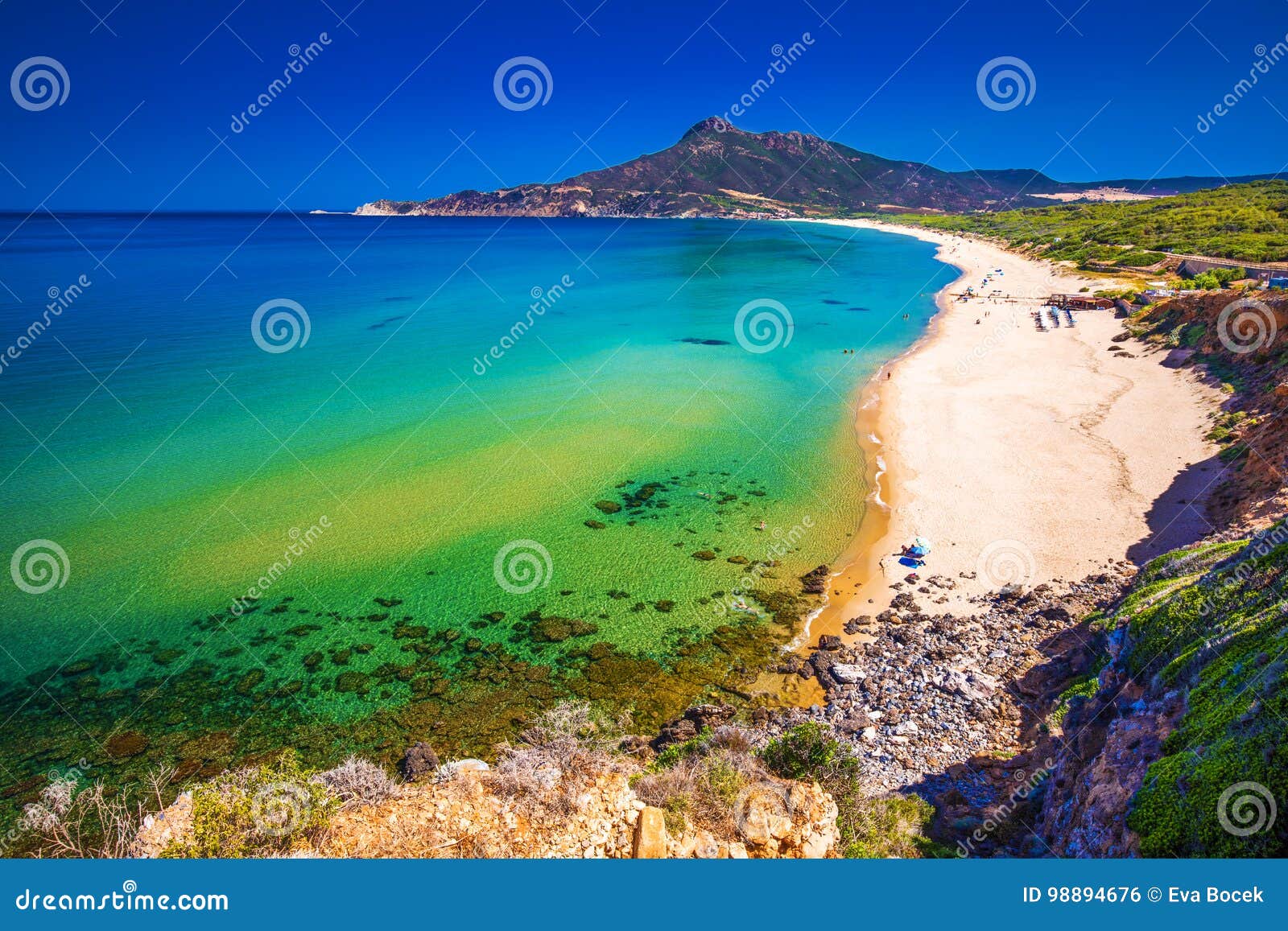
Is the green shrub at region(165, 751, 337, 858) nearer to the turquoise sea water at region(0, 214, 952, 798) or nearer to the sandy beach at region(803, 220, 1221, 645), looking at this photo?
the turquoise sea water at region(0, 214, 952, 798)

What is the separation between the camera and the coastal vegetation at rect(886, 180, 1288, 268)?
58.7m

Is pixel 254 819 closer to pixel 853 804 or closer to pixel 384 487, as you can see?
pixel 853 804

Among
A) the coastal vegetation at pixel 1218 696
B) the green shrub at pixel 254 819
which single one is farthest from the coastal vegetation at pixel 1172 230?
A: the green shrub at pixel 254 819

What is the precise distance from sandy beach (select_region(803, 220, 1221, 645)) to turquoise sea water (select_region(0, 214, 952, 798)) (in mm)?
2211

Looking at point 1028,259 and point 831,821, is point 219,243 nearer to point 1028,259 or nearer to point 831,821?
point 1028,259

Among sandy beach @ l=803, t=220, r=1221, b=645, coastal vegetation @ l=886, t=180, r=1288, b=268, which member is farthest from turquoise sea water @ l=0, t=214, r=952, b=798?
coastal vegetation @ l=886, t=180, r=1288, b=268

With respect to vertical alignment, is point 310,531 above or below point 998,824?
above

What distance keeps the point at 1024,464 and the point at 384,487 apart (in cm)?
2764

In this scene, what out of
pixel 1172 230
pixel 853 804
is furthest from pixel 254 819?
pixel 1172 230

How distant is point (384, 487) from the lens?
26.8 metres

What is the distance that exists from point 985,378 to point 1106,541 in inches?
798

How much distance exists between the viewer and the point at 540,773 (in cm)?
979

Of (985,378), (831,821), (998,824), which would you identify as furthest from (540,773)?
(985,378)

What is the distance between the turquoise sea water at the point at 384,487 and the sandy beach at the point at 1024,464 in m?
2.21
